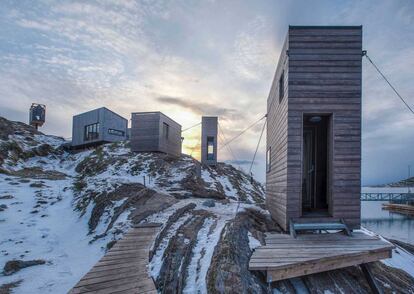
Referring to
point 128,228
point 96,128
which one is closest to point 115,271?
point 128,228

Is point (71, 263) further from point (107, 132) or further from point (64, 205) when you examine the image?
point (107, 132)

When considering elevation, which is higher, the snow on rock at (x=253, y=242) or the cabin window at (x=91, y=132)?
the cabin window at (x=91, y=132)

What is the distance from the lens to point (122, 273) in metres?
4.14

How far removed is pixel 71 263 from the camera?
6.83m

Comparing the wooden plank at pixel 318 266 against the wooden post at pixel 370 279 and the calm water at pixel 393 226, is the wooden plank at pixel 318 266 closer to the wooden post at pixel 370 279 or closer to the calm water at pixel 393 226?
the wooden post at pixel 370 279

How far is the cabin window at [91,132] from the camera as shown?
32.1m

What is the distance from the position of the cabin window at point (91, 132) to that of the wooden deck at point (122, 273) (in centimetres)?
2925

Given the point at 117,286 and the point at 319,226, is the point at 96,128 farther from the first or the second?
the point at 117,286

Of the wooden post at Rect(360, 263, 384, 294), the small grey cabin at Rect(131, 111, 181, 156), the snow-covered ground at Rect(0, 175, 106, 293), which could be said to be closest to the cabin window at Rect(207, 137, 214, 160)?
the small grey cabin at Rect(131, 111, 181, 156)

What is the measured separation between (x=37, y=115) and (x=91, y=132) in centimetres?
1847

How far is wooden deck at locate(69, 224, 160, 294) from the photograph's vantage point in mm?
3600

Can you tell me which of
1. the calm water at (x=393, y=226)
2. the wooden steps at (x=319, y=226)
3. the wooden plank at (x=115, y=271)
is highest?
the wooden steps at (x=319, y=226)

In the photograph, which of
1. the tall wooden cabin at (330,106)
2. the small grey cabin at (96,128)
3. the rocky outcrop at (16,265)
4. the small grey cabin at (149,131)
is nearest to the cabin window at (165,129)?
the small grey cabin at (149,131)

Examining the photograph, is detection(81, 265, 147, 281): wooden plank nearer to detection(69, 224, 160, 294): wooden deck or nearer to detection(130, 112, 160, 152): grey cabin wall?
detection(69, 224, 160, 294): wooden deck
